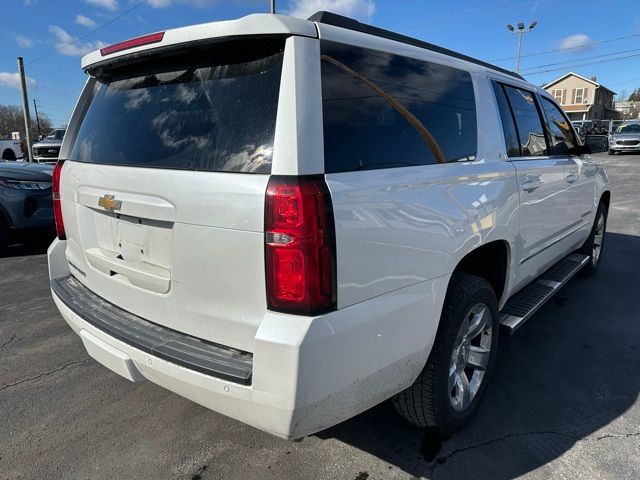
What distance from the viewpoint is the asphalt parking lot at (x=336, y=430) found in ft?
7.65

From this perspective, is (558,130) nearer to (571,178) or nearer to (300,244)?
(571,178)

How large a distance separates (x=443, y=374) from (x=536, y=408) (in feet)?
3.16

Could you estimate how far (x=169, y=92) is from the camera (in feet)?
7.01

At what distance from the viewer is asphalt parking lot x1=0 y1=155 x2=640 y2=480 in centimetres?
233

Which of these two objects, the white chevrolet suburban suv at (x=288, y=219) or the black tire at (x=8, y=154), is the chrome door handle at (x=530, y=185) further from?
the black tire at (x=8, y=154)

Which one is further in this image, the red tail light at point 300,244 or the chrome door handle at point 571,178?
the chrome door handle at point 571,178

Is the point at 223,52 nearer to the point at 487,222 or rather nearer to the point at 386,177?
the point at 386,177

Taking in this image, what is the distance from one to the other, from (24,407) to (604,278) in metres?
5.79

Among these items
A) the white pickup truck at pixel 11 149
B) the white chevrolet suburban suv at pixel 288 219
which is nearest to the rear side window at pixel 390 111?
the white chevrolet suburban suv at pixel 288 219

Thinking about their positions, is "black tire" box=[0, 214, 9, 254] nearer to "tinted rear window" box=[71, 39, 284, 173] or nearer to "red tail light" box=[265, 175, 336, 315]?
"tinted rear window" box=[71, 39, 284, 173]

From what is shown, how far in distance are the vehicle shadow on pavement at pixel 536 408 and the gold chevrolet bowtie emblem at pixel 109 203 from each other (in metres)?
1.63

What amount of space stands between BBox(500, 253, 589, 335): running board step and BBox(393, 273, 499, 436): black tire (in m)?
0.72

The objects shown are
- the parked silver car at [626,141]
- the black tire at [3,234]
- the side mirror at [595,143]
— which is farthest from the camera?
the parked silver car at [626,141]

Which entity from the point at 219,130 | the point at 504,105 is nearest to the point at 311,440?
the point at 219,130
